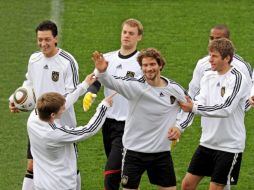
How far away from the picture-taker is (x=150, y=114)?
1181 centimetres

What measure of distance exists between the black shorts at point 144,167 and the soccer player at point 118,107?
2.37 feet

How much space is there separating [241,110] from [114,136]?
5.36ft

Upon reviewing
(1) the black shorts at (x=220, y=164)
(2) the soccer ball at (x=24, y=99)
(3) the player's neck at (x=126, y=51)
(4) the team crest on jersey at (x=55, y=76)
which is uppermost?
(3) the player's neck at (x=126, y=51)

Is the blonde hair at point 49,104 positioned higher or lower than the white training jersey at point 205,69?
lower

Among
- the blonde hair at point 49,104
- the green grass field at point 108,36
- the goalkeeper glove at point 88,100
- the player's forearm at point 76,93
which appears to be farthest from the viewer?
the green grass field at point 108,36

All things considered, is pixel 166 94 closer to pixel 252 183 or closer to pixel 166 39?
pixel 252 183

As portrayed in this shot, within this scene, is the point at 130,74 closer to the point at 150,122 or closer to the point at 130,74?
the point at 130,74

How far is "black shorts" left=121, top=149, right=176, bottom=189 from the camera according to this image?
1199cm

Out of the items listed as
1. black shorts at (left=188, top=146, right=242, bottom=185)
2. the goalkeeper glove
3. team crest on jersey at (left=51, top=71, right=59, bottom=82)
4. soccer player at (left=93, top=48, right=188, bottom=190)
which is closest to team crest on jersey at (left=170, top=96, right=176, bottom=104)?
soccer player at (left=93, top=48, right=188, bottom=190)

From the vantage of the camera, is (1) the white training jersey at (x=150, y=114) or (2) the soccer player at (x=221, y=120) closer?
(1) the white training jersey at (x=150, y=114)

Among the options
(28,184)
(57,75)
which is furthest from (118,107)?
(28,184)

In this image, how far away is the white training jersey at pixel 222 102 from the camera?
39.8 ft

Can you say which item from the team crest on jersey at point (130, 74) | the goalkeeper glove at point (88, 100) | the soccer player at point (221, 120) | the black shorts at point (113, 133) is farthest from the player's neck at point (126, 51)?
the goalkeeper glove at point (88, 100)

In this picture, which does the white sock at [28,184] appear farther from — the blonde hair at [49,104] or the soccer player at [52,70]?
the blonde hair at [49,104]
